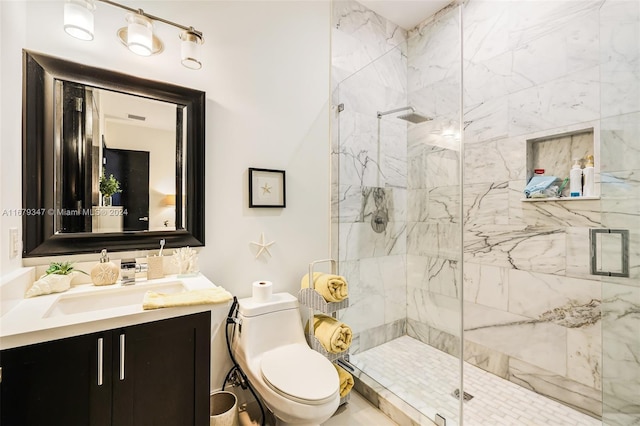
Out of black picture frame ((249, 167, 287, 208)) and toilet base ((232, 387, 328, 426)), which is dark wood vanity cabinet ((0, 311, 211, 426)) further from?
black picture frame ((249, 167, 287, 208))

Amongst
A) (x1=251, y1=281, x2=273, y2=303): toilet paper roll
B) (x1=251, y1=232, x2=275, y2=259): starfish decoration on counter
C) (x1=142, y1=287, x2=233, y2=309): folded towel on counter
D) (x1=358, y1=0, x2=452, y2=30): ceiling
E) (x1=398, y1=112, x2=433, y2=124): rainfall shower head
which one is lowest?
(x1=251, y1=281, x2=273, y2=303): toilet paper roll

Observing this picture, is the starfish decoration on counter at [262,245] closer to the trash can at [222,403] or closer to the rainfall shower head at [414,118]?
the trash can at [222,403]

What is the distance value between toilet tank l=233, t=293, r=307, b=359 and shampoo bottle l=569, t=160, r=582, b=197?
189cm

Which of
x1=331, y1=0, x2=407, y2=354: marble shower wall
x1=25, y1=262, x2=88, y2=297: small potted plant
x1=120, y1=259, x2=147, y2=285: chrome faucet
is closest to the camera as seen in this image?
x1=25, y1=262, x2=88, y2=297: small potted plant

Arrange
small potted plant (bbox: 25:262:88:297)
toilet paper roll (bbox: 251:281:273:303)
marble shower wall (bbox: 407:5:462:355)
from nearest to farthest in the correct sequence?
small potted plant (bbox: 25:262:88:297)
toilet paper roll (bbox: 251:281:273:303)
marble shower wall (bbox: 407:5:462:355)

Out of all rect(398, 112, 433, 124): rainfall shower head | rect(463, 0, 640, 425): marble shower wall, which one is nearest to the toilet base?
rect(463, 0, 640, 425): marble shower wall

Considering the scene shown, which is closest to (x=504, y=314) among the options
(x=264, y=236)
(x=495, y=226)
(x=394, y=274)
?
(x=495, y=226)

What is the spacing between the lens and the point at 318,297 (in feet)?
5.78

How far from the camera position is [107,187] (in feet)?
4.78

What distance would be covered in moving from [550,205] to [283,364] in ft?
6.51

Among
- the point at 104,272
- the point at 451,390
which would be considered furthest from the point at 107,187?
the point at 451,390

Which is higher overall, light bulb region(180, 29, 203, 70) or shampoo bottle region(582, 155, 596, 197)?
light bulb region(180, 29, 203, 70)

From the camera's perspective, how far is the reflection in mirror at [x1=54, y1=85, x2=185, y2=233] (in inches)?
53.6

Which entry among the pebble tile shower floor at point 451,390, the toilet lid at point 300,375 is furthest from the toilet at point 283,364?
the pebble tile shower floor at point 451,390
